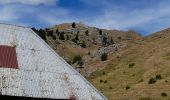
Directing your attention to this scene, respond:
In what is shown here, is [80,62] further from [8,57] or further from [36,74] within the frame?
[36,74]

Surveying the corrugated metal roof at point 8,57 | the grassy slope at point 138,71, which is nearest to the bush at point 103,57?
the grassy slope at point 138,71

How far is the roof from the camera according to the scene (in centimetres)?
3177

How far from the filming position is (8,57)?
1340 inches

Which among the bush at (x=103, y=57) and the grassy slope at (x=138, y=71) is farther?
the bush at (x=103, y=57)

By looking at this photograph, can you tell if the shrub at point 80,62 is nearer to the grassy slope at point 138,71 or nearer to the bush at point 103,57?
the bush at point 103,57

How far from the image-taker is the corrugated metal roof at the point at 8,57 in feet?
109

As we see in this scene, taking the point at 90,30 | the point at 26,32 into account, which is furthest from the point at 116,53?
the point at 90,30

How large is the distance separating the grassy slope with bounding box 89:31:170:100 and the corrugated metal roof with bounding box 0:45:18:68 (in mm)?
30760

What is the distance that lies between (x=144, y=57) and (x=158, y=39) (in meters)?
14.6

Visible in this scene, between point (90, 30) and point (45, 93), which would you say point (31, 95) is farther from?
point (90, 30)

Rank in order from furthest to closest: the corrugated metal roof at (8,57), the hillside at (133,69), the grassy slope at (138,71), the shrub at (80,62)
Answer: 1. the shrub at (80,62)
2. the hillside at (133,69)
3. the grassy slope at (138,71)
4. the corrugated metal roof at (8,57)

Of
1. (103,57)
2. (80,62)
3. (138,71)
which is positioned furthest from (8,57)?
(80,62)

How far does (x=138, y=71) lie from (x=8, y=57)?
56.1 meters

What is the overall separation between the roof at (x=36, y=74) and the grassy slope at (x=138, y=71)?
28.5 meters
